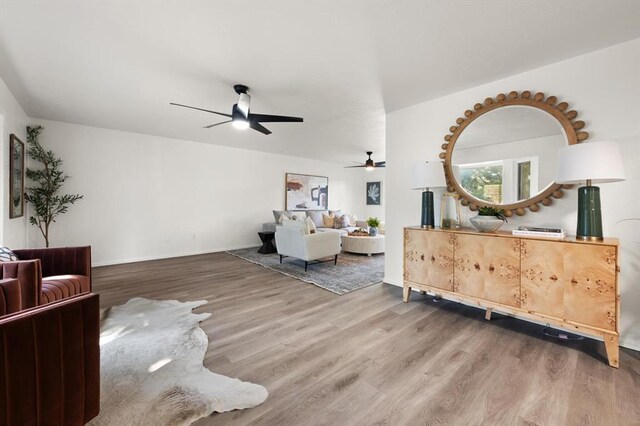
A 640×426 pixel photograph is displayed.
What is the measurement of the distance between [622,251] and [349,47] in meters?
2.90

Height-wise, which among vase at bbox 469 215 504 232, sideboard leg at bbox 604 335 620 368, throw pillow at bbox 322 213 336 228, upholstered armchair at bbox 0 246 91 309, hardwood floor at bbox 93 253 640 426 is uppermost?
vase at bbox 469 215 504 232

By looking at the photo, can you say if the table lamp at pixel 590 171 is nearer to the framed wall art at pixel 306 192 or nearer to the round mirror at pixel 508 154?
the round mirror at pixel 508 154

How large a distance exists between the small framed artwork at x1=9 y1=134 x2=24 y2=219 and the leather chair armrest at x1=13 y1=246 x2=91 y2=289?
1.48 meters

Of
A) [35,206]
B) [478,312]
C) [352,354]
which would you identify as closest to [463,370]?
[352,354]

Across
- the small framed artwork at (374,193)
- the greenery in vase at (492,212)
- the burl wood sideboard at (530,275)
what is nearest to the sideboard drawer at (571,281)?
the burl wood sideboard at (530,275)

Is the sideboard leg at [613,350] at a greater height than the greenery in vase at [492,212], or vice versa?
the greenery in vase at [492,212]

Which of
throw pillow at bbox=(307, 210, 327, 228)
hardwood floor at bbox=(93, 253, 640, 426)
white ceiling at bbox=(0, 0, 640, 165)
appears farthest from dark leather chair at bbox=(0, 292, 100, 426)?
throw pillow at bbox=(307, 210, 327, 228)

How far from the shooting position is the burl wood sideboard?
1990mm

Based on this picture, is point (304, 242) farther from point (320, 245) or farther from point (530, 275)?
point (530, 275)

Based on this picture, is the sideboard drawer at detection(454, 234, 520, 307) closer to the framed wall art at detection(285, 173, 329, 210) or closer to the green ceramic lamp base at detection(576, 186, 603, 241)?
the green ceramic lamp base at detection(576, 186, 603, 241)

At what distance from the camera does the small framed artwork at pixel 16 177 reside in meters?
3.42

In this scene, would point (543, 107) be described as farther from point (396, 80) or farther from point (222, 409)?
point (222, 409)

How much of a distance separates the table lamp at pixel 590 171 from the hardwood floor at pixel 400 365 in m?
1.04

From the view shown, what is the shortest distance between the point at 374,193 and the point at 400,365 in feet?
25.6
